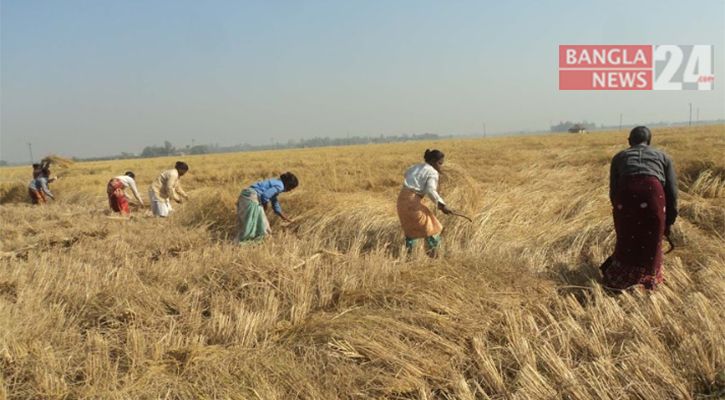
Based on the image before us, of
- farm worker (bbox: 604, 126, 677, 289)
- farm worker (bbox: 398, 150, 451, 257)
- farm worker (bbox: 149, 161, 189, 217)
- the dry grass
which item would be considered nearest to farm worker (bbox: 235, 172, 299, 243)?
the dry grass

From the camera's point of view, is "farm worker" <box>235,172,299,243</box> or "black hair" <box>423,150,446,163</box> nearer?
"black hair" <box>423,150,446,163</box>

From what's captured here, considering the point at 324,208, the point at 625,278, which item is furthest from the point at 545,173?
the point at 625,278

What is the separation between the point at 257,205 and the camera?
5305 mm

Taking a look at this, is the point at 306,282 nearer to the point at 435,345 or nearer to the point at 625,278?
the point at 435,345

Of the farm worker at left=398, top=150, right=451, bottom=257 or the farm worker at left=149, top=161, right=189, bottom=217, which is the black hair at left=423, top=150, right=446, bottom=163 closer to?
the farm worker at left=398, top=150, right=451, bottom=257

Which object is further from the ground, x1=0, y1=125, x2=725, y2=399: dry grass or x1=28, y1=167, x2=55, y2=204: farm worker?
x1=28, y1=167, x2=55, y2=204: farm worker

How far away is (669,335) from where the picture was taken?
237cm

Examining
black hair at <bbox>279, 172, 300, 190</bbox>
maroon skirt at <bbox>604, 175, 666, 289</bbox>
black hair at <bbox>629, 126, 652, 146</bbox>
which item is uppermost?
black hair at <bbox>629, 126, 652, 146</bbox>

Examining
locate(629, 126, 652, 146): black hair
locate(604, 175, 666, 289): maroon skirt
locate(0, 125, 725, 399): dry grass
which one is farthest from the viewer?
locate(629, 126, 652, 146): black hair

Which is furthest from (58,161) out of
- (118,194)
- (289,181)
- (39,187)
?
(289,181)

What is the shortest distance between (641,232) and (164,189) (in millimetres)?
7299

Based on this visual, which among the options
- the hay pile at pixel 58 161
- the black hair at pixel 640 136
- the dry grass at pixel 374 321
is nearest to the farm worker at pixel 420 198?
the dry grass at pixel 374 321

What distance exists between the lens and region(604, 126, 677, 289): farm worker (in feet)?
10.2

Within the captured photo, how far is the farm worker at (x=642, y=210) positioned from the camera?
3.10 metres
